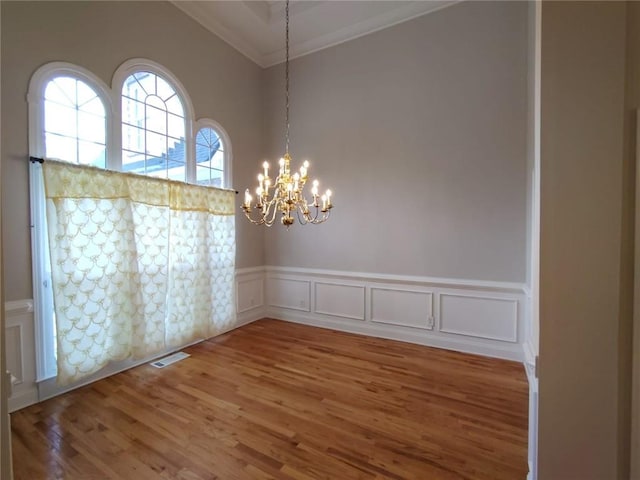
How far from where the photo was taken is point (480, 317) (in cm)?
342

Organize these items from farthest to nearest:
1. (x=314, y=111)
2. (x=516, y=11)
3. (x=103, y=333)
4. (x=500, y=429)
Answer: (x=314, y=111), (x=516, y=11), (x=103, y=333), (x=500, y=429)

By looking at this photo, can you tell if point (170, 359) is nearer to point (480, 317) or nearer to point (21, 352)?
point (21, 352)

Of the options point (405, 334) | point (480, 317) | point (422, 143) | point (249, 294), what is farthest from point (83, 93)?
point (480, 317)

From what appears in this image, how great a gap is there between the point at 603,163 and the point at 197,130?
13.2 feet

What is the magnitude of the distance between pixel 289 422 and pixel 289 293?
2502 mm

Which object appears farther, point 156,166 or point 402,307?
point 402,307

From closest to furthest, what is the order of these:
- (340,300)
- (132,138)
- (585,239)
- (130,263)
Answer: (585,239)
(130,263)
(132,138)
(340,300)

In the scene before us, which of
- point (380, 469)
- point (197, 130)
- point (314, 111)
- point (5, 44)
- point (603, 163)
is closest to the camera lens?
point (603, 163)

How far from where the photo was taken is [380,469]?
1793 millimetres

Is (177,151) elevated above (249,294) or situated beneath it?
elevated above

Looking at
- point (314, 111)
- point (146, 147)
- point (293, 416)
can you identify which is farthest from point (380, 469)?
point (314, 111)

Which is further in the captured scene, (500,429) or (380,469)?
(500,429)

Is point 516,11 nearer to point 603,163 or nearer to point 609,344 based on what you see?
point 603,163

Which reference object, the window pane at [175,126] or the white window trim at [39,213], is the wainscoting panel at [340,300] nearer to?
the window pane at [175,126]
